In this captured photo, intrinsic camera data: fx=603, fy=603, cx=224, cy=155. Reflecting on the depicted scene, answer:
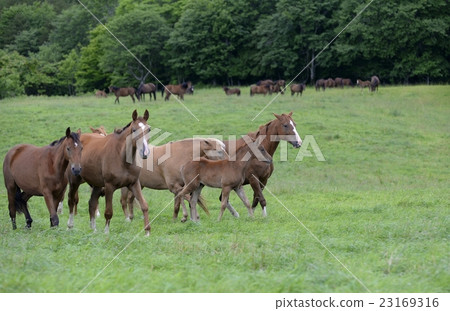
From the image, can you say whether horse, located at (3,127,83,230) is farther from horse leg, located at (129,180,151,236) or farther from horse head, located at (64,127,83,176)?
horse leg, located at (129,180,151,236)

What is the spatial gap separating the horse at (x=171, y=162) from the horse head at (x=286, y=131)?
1.32 meters

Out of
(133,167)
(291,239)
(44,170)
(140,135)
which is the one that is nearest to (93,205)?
(44,170)

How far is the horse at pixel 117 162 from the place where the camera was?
1068 centimetres

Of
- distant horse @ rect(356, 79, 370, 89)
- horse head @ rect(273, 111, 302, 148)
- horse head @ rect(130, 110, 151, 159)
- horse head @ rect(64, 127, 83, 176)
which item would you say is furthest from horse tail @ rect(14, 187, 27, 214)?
distant horse @ rect(356, 79, 370, 89)

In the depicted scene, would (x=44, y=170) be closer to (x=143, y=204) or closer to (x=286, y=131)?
(x=143, y=204)

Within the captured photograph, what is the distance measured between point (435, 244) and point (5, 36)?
76.2 m

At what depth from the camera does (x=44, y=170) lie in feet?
36.0

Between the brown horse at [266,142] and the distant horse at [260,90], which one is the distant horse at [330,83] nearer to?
the distant horse at [260,90]

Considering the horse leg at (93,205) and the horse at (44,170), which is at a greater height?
the horse at (44,170)

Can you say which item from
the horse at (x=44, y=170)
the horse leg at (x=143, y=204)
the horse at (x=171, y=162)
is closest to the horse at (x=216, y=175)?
the horse at (x=171, y=162)

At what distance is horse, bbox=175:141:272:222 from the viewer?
40.2ft

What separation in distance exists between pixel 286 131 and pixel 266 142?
56 centimetres

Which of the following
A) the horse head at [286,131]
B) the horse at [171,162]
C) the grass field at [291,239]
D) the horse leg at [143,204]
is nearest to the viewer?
the grass field at [291,239]
